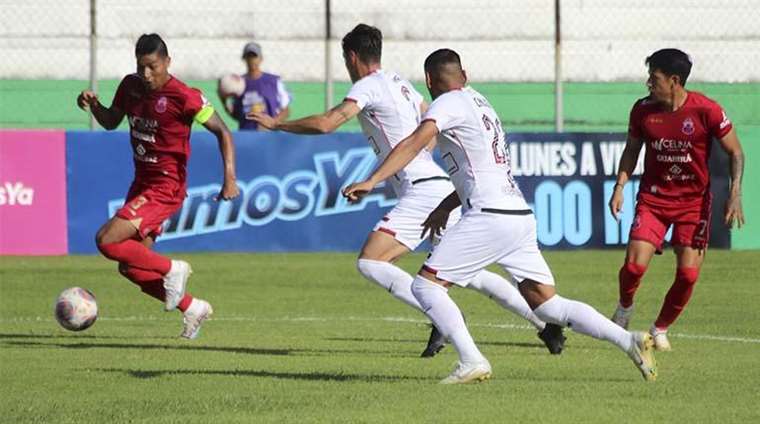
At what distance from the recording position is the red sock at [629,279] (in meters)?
12.4

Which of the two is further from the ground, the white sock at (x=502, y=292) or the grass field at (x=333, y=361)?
the white sock at (x=502, y=292)

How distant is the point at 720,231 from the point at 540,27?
9313 mm

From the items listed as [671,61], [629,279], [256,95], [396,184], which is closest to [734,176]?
[671,61]

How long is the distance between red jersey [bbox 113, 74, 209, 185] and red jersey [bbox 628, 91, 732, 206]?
3289 millimetres

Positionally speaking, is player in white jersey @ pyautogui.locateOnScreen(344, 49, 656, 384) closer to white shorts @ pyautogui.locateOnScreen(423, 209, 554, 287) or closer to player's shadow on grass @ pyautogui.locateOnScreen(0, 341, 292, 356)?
white shorts @ pyautogui.locateOnScreen(423, 209, 554, 287)

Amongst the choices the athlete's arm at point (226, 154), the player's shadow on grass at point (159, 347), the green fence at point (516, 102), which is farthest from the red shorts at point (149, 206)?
the green fence at point (516, 102)

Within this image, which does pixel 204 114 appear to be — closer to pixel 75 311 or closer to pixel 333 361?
pixel 75 311

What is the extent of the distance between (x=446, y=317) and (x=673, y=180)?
3.17 metres

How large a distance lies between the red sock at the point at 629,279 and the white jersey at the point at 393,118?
4.83 ft

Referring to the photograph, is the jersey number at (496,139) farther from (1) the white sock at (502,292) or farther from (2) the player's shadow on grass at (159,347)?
(2) the player's shadow on grass at (159,347)

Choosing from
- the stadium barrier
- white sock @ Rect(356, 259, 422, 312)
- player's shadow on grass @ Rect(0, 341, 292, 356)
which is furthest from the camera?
the stadium barrier

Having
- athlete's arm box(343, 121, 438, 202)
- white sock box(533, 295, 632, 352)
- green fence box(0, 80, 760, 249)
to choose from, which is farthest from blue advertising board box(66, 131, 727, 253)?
athlete's arm box(343, 121, 438, 202)

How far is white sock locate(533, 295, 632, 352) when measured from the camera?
9.95 meters

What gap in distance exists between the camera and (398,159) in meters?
9.66
